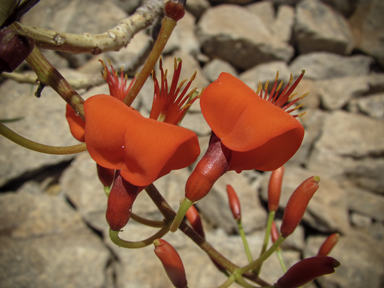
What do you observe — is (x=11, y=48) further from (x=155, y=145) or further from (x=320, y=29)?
(x=320, y=29)

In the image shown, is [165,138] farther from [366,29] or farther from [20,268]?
[366,29]

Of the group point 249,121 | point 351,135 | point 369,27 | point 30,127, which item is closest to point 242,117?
point 249,121

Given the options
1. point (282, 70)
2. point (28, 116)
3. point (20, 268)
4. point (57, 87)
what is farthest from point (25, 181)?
point (282, 70)

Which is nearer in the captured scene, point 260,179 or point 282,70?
point 260,179

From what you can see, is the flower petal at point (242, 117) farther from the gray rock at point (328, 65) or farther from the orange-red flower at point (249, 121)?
the gray rock at point (328, 65)

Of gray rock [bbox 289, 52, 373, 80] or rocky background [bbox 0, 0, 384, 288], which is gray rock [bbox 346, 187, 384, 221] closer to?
rocky background [bbox 0, 0, 384, 288]

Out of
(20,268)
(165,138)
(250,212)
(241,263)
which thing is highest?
(165,138)

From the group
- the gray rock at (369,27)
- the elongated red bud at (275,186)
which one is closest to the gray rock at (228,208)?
the elongated red bud at (275,186)
